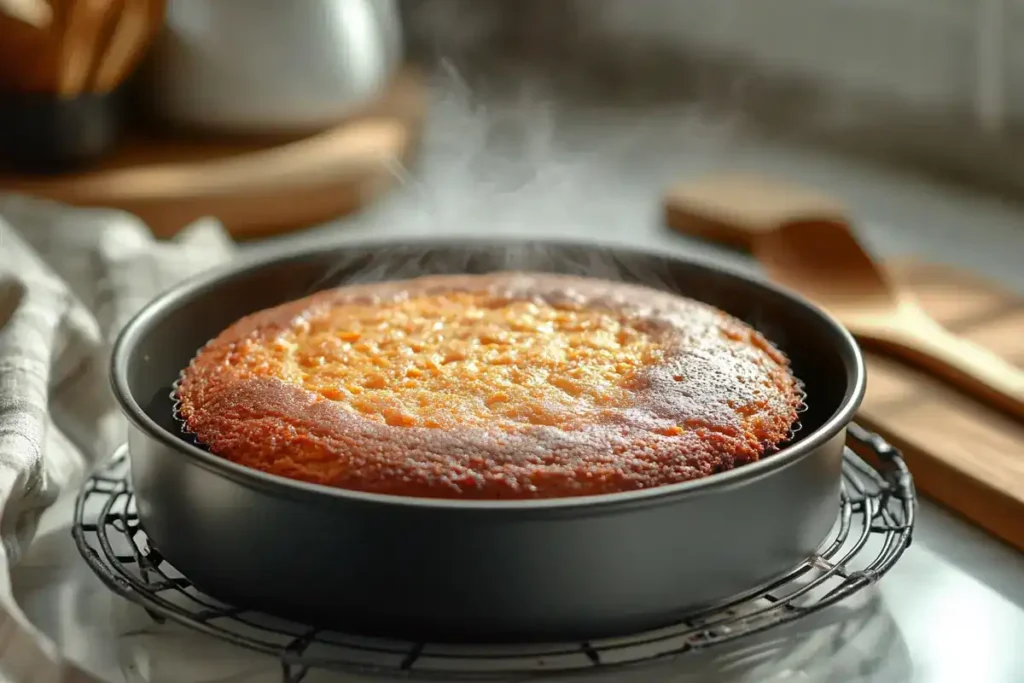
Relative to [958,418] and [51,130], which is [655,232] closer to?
[958,418]

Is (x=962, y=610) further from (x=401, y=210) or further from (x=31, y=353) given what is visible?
(x=401, y=210)


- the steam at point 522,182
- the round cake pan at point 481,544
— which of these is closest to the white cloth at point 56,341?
the round cake pan at point 481,544

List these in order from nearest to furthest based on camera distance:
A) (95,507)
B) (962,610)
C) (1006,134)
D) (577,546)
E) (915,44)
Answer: (577,546), (962,610), (95,507), (1006,134), (915,44)

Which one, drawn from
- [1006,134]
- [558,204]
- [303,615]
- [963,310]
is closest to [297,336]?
[303,615]

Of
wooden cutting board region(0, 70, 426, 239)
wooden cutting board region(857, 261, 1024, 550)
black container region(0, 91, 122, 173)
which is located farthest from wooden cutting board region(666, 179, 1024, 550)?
A: black container region(0, 91, 122, 173)

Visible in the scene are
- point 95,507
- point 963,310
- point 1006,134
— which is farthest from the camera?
point 1006,134

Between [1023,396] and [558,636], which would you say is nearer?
[558,636]

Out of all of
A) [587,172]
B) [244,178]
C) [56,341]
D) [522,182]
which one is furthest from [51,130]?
[587,172]
